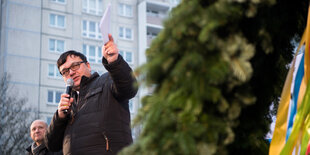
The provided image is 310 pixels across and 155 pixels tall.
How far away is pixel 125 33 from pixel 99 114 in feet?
132

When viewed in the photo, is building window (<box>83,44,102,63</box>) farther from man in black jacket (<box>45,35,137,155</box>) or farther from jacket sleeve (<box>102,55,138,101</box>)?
jacket sleeve (<box>102,55,138,101</box>)

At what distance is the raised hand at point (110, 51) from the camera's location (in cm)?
479

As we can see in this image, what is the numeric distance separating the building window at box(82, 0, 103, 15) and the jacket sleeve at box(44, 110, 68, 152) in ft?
126

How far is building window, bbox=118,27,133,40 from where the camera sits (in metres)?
44.7

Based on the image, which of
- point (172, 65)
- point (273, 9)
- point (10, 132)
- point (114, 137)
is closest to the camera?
point (172, 65)

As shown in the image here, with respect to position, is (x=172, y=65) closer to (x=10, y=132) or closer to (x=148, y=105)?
(x=148, y=105)

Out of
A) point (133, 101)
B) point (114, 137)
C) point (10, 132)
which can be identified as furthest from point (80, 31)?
point (114, 137)

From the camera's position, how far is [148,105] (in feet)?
8.07

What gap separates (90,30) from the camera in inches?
1689

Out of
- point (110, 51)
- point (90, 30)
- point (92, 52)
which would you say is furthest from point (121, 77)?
point (90, 30)

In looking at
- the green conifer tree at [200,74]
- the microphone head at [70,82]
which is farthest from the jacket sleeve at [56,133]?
the green conifer tree at [200,74]

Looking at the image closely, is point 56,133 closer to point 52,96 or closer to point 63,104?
point 63,104

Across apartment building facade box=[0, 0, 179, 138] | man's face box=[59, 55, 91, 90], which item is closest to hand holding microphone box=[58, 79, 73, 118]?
man's face box=[59, 55, 91, 90]

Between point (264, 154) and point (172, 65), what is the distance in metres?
1.26
